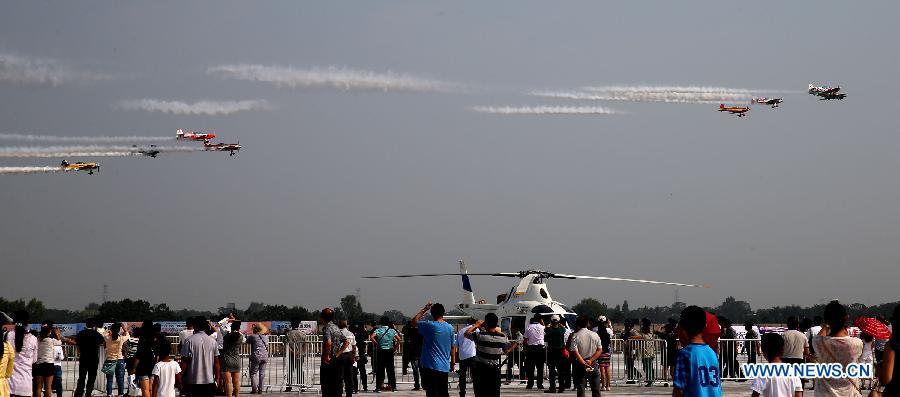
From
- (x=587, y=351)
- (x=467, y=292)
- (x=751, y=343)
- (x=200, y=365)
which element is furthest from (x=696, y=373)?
(x=467, y=292)

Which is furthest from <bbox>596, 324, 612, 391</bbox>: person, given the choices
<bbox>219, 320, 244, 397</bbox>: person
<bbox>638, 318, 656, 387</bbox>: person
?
<bbox>219, 320, 244, 397</bbox>: person

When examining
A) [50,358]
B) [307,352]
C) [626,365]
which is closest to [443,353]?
[50,358]

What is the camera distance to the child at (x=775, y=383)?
9547 mm

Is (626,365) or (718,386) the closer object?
(718,386)

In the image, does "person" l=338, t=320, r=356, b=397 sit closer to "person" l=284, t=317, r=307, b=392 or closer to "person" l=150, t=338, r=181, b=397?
"person" l=284, t=317, r=307, b=392

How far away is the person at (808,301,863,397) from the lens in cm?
966

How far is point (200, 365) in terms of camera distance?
1466 centimetres

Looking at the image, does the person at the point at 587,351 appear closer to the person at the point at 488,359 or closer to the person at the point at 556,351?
the person at the point at 488,359

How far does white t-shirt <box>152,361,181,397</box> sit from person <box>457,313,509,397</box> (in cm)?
408

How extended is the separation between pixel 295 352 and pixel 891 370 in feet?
56.2

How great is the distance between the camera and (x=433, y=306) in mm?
14016

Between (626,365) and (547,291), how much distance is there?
8.38m

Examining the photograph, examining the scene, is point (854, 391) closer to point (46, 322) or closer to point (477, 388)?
point (477, 388)

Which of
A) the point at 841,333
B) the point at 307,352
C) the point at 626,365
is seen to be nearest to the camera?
the point at 841,333
